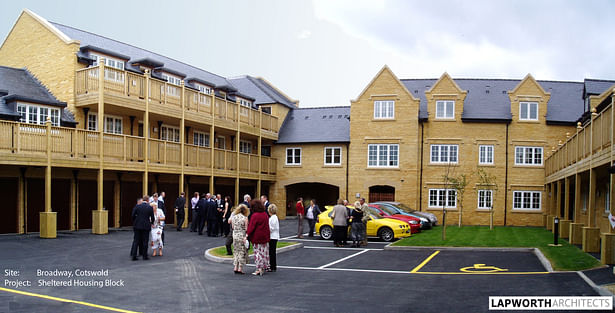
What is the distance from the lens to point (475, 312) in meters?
8.29

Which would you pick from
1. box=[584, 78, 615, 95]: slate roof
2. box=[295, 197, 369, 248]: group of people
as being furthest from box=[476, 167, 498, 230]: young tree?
box=[295, 197, 369, 248]: group of people

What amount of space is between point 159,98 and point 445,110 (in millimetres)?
19250

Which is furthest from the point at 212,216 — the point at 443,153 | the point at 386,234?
the point at 443,153

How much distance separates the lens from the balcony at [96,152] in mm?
18672

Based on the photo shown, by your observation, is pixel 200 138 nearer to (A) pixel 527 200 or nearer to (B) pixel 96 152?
(B) pixel 96 152

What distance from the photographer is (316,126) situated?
38.1m

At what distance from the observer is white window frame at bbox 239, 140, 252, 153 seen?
36156 mm

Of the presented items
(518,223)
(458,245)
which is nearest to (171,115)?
(458,245)

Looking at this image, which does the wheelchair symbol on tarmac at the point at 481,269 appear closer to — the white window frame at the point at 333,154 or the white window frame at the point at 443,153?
the white window frame at the point at 443,153

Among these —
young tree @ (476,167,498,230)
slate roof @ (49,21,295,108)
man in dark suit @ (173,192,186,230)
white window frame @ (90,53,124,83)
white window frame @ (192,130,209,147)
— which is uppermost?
slate roof @ (49,21,295,108)

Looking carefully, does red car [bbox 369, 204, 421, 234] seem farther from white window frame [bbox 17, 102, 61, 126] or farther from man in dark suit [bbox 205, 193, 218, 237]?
white window frame [bbox 17, 102, 61, 126]

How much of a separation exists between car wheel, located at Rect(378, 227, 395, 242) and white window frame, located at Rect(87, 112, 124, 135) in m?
13.9

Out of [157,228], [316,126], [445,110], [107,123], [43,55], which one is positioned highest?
[43,55]

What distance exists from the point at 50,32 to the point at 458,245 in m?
21.4
